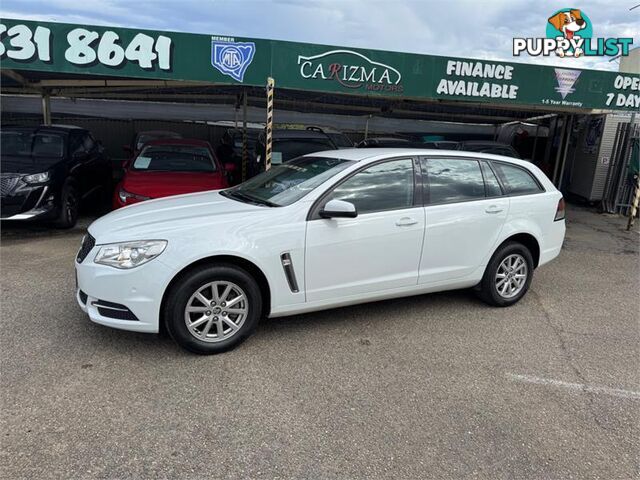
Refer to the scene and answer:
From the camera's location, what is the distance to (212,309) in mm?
3654

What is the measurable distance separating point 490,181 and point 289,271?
2.35 metres

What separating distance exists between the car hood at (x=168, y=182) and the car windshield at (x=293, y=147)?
1682 mm

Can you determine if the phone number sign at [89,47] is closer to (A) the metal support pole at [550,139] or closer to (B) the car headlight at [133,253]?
(B) the car headlight at [133,253]

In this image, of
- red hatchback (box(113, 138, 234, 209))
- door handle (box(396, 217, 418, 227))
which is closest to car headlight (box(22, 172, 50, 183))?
red hatchback (box(113, 138, 234, 209))

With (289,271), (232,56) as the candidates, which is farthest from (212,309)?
(232,56)

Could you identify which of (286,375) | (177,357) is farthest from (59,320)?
(286,375)

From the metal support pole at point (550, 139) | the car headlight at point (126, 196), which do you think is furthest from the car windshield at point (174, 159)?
the metal support pole at point (550, 139)

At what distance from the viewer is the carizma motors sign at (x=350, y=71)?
7.68 metres

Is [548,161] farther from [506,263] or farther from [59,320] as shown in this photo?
[59,320]

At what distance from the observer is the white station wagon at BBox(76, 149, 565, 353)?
352cm

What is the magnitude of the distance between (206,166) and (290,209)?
15.7 feet

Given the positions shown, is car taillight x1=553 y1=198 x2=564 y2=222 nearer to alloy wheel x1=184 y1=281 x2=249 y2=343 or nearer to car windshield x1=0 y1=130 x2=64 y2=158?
A: alloy wheel x1=184 y1=281 x2=249 y2=343

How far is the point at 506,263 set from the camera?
493cm

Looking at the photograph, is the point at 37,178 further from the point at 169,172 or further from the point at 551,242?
the point at 551,242
